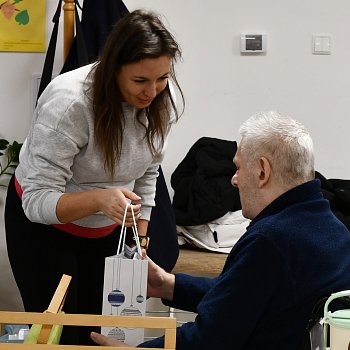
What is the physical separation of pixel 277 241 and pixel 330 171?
2122 mm

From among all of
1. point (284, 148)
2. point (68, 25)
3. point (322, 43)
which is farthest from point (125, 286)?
point (322, 43)

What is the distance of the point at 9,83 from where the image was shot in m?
3.59

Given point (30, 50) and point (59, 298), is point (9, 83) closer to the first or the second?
point (30, 50)

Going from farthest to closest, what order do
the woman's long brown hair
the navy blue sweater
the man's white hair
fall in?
the woman's long brown hair, the man's white hair, the navy blue sweater

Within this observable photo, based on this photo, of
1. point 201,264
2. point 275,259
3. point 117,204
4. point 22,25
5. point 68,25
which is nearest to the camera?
point 275,259

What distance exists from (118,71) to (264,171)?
0.54 metres

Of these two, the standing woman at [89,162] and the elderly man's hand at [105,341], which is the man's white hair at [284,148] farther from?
the elderly man's hand at [105,341]

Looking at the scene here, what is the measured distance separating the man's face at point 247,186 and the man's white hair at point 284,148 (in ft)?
0.08

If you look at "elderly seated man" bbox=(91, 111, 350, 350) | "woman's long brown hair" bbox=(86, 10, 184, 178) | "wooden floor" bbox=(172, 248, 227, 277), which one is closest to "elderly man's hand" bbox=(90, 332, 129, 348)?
"elderly seated man" bbox=(91, 111, 350, 350)

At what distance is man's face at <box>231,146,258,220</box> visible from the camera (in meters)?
1.80

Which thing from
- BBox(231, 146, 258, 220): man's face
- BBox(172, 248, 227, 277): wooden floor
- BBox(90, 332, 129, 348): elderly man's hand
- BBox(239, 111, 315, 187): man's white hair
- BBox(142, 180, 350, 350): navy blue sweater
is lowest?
BBox(172, 248, 227, 277): wooden floor

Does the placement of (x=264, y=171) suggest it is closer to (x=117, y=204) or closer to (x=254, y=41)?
(x=117, y=204)

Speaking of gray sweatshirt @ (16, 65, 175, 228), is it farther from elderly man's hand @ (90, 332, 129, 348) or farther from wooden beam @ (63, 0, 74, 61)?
wooden beam @ (63, 0, 74, 61)

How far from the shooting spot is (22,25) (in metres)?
3.56
